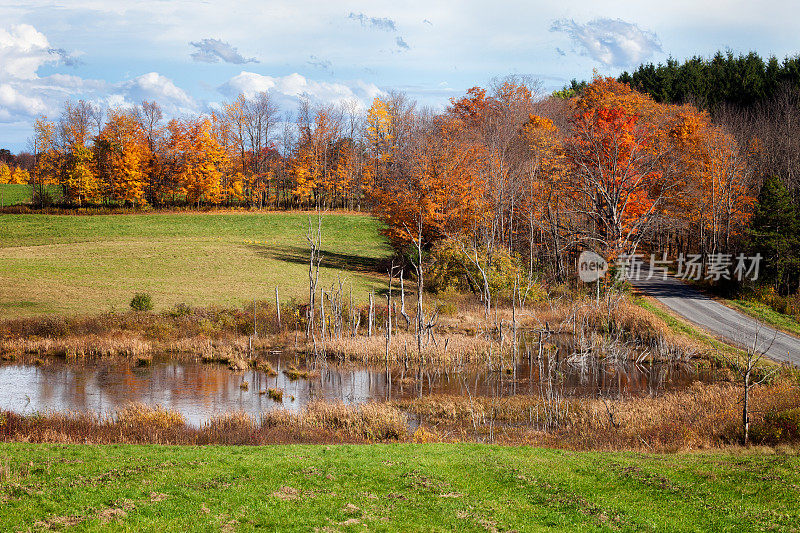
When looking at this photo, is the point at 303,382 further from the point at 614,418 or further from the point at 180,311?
the point at 614,418

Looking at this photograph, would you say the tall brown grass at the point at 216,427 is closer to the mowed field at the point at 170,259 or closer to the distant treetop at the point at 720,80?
the mowed field at the point at 170,259

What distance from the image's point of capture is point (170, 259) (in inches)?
2160

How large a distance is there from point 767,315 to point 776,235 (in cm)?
656

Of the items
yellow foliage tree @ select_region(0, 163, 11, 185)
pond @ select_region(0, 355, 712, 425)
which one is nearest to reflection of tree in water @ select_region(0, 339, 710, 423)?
pond @ select_region(0, 355, 712, 425)

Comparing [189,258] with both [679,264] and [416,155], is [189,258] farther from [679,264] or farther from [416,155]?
[679,264]

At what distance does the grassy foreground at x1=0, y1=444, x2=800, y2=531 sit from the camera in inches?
425

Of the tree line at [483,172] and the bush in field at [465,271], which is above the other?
the tree line at [483,172]

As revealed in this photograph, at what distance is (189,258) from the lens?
5578 cm

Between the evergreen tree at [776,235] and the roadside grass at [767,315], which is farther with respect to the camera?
the evergreen tree at [776,235]

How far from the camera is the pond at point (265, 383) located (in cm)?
2425

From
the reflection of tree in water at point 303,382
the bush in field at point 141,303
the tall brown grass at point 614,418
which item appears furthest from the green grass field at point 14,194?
the tall brown grass at point 614,418

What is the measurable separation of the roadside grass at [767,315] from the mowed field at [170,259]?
79.3 feet

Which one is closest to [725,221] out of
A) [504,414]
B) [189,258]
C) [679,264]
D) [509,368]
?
[679,264]

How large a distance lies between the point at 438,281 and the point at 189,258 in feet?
74.0
